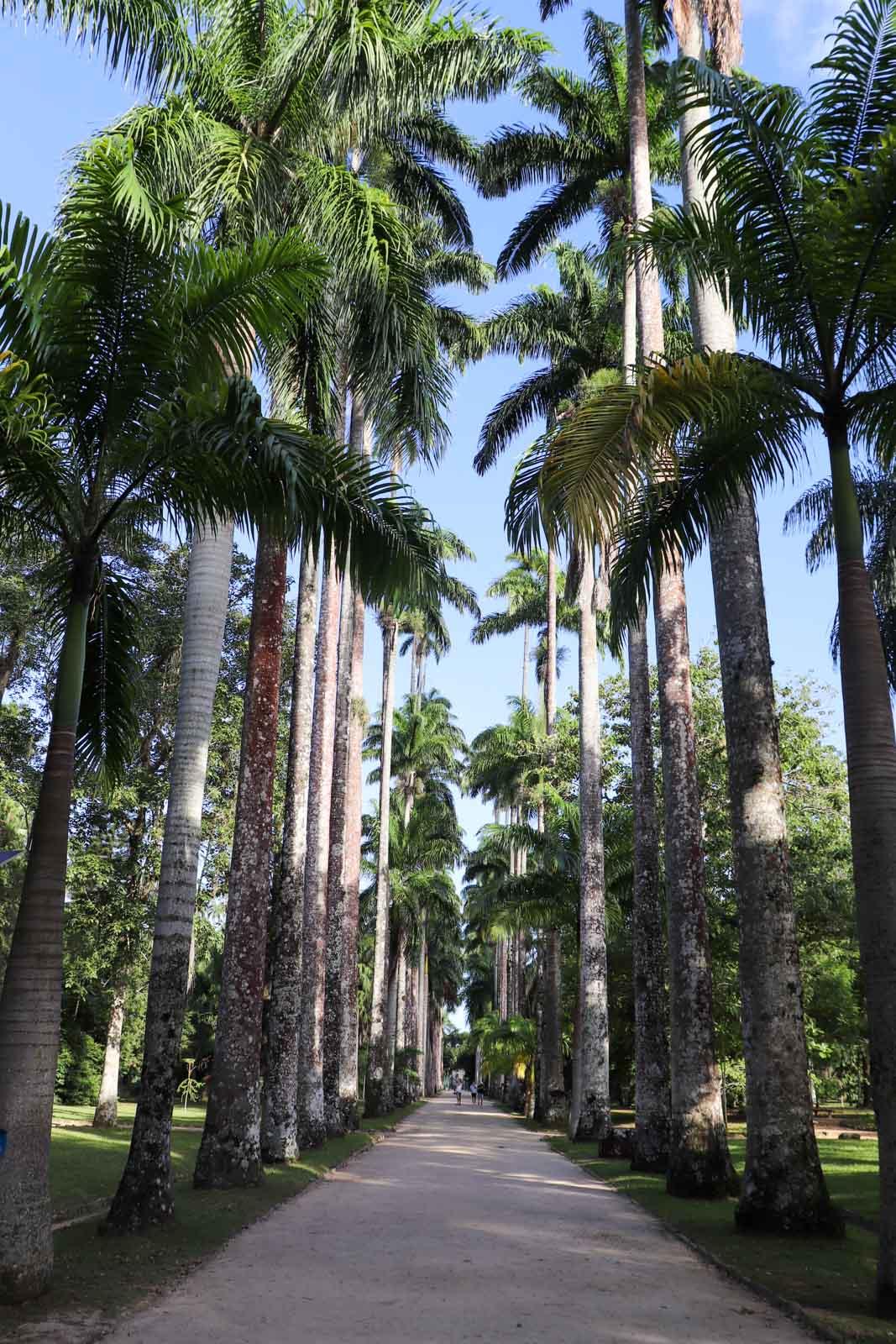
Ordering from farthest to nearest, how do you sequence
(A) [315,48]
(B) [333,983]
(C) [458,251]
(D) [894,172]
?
(C) [458,251] < (B) [333,983] < (A) [315,48] < (D) [894,172]

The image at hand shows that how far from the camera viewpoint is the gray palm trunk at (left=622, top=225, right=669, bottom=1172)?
51.9 feet

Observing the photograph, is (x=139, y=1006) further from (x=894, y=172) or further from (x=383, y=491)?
(x=894, y=172)

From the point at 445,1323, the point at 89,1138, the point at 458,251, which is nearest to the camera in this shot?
the point at 445,1323

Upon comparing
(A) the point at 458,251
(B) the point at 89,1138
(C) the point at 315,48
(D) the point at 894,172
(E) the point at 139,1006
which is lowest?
(B) the point at 89,1138

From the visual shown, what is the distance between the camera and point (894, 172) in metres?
7.17

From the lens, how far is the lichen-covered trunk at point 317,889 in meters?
18.3

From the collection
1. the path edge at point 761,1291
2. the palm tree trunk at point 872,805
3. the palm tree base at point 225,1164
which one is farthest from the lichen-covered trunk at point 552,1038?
the palm tree trunk at point 872,805

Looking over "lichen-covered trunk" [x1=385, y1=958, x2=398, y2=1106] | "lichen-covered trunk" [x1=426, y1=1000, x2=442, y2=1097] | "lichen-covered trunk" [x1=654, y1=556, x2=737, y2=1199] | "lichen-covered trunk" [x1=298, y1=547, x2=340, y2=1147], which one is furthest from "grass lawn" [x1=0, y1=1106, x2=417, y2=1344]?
"lichen-covered trunk" [x1=426, y1=1000, x2=442, y2=1097]

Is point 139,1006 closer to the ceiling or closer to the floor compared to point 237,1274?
closer to the ceiling

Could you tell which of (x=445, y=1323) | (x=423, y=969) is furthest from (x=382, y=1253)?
(x=423, y=969)

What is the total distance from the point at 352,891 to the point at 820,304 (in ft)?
65.3

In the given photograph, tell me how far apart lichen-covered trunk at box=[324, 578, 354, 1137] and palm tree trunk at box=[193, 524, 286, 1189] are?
31.5ft

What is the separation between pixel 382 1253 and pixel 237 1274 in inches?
57.5

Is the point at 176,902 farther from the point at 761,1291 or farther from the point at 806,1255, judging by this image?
the point at 806,1255
